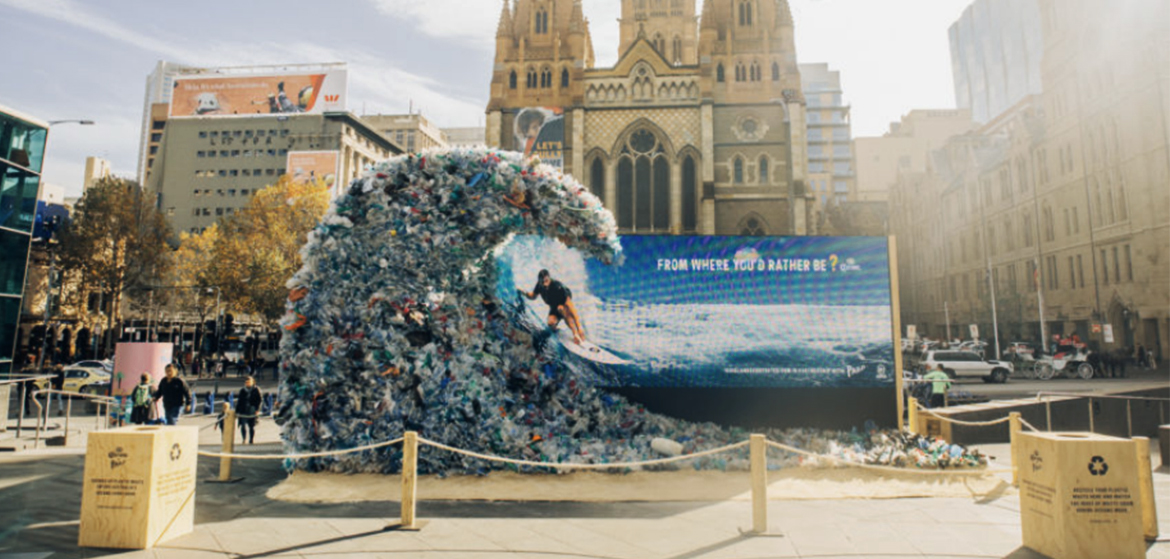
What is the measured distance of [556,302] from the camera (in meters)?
9.62

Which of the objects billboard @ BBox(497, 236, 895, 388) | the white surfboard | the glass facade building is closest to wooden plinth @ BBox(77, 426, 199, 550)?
billboard @ BBox(497, 236, 895, 388)

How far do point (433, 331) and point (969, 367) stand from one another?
2338 cm

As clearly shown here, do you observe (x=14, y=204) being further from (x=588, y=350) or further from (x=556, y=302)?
(x=588, y=350)

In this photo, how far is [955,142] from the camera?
1957 inches

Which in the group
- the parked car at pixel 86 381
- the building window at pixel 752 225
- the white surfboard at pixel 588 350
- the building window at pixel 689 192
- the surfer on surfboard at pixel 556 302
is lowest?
the parked car at pixel 86 381

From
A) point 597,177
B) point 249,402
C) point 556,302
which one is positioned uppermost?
point 597,177

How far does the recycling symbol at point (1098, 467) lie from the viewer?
207 inches

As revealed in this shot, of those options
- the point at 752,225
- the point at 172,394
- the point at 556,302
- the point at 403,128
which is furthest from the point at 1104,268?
the point at 403,128

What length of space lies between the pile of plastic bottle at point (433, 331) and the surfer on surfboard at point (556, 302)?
66 centimetres

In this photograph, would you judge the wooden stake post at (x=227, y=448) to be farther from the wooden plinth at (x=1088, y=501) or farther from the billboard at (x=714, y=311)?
the wooden plinth at (x=1088, y=501)

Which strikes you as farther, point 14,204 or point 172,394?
point 14,204

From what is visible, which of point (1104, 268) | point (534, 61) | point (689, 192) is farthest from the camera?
point (534, 61)

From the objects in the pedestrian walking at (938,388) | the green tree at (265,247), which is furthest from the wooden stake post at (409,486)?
the green tree at (265,247)

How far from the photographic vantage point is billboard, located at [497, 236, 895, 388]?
9664 mm
